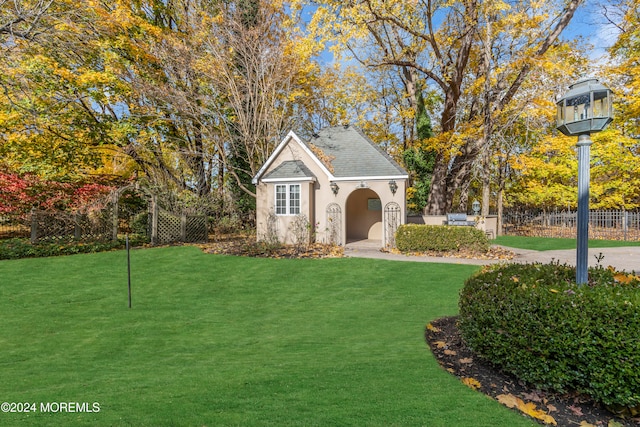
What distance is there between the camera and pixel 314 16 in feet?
57.9

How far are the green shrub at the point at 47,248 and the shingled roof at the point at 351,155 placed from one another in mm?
11091

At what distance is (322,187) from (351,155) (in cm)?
259

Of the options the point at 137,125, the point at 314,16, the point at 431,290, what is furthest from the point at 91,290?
the point at 314,16

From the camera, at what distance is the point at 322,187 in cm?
1784

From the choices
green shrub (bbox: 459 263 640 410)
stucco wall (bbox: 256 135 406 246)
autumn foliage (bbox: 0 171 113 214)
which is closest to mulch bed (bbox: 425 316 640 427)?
green shrub (bbox: 459 263 640 410)

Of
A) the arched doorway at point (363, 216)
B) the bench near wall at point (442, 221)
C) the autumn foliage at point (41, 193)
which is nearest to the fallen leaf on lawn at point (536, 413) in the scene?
the arched doorway at point (363, 216)

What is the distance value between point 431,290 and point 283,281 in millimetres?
4405

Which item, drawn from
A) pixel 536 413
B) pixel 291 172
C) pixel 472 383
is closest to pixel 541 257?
pixel 472 383

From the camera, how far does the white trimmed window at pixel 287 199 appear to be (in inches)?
693

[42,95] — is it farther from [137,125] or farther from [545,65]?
[545,65]

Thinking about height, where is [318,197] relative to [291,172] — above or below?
below

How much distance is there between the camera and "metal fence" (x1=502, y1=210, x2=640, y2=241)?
67.2 feet

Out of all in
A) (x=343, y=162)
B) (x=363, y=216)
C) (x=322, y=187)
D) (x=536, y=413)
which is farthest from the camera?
(x=363, y=216)

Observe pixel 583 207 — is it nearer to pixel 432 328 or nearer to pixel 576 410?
pixel 576 410
